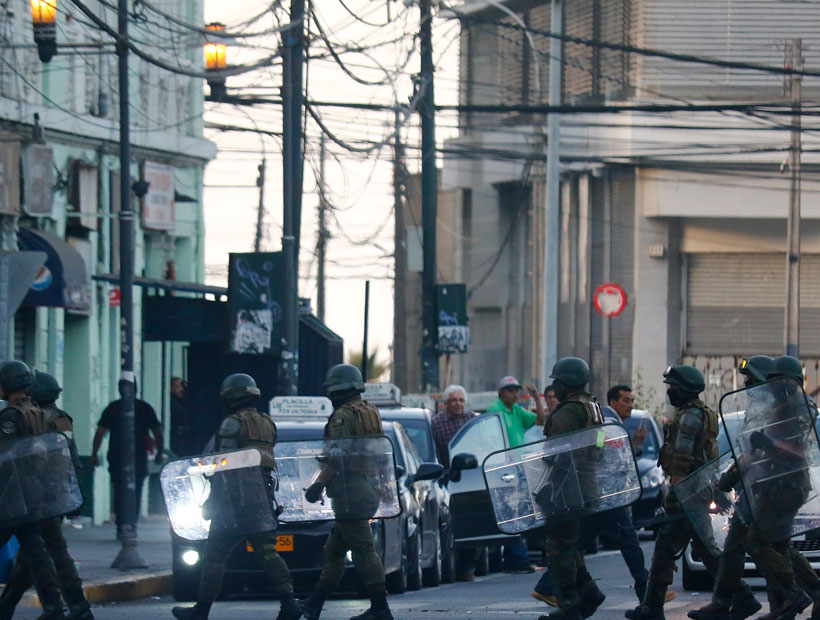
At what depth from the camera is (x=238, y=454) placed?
11.6 metres

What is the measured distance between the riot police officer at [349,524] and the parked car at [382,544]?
2.94 feet

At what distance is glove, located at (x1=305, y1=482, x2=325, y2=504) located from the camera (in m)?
11.6

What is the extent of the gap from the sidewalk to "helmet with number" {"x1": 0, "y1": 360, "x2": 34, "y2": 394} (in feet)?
10.1

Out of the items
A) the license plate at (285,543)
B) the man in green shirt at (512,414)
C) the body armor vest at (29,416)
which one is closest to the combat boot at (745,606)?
the license plate at (285,543)

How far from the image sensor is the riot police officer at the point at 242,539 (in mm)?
11445

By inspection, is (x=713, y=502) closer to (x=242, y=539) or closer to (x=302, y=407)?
(x=242, y=539)

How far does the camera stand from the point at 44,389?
38.5 feet

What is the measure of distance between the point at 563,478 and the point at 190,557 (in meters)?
3.88

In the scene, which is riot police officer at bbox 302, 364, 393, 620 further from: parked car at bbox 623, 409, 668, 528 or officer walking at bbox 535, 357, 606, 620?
parked car at bbox 623, 409, 668, 528

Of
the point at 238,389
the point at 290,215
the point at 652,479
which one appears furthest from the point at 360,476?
the point at 652,479

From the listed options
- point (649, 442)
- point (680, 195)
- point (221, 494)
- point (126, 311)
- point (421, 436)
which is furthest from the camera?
point (680, 195)

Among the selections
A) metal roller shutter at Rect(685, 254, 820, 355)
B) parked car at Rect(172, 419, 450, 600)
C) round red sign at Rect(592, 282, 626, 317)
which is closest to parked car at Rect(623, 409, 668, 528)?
parked car at Rect(172, 419, 450, 600)

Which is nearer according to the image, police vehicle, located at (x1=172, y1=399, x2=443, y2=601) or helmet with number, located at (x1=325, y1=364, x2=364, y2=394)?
helmet with number, located at (x1=325, y1=364, x2=364, y2=394)

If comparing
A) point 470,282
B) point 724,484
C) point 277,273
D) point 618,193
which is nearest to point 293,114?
point 277,273
